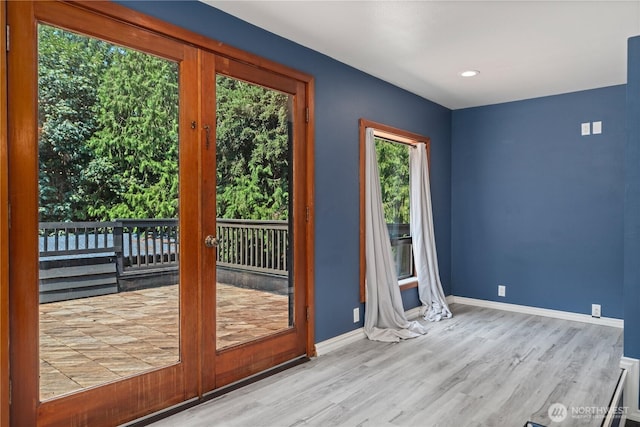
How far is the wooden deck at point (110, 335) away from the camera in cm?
204

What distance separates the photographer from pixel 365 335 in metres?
3.89

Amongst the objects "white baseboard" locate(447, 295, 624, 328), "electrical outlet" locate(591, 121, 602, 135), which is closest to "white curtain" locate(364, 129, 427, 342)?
"white baseboard" locate(447, 295, 624, 328)

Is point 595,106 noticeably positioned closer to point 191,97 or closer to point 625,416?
point 625,416

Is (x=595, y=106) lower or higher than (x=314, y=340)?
higher

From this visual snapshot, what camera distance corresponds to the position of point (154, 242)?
2.46 m

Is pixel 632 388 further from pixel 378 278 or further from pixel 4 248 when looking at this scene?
pixel 4 248

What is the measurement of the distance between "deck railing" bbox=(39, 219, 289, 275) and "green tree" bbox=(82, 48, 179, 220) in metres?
0.08

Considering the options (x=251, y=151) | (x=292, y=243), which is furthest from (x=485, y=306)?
(x=251, y=151)

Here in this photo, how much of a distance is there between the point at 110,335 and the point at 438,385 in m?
2.12

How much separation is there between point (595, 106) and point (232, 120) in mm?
3904

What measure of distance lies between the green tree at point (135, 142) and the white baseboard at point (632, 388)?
3.22 m

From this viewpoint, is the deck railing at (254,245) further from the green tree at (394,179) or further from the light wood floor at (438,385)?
the green tree at (394,179)

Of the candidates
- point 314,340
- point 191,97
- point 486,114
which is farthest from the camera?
point 486,114

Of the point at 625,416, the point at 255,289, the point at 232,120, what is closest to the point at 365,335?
the point at 255,289
